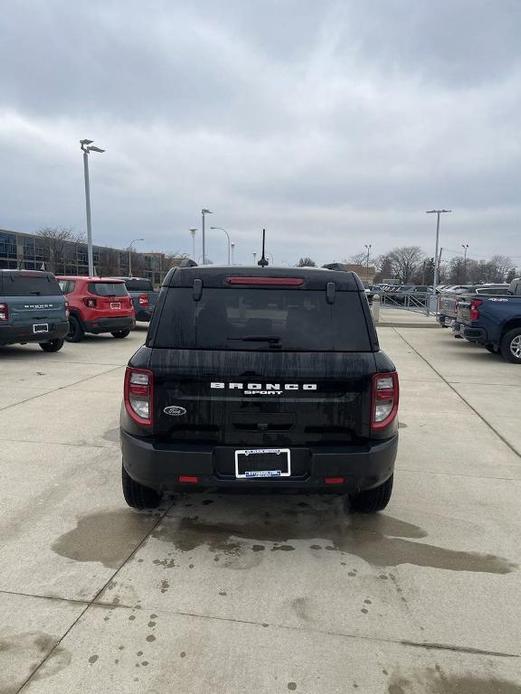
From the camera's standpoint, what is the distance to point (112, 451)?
501 centimetres

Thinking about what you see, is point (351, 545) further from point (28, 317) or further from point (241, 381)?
point (28, 317)

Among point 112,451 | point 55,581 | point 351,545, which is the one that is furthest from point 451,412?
point 55,581

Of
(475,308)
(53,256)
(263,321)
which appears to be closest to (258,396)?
(263,321)

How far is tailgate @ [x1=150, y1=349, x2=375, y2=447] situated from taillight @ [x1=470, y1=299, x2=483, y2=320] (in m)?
8.84

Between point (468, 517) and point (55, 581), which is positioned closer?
point (55, 581)

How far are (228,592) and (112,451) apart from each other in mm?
2547

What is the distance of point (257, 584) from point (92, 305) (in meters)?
11.2

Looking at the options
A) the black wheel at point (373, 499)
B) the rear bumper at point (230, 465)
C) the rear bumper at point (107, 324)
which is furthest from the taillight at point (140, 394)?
the rear bumper at point (107, 324)

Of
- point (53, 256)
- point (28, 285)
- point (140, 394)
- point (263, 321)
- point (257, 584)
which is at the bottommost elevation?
point (257, 584)

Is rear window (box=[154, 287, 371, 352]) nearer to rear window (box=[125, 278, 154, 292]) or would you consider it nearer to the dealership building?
rear window (box=[125, 278, 154, 292])

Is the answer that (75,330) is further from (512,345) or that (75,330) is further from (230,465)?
(230,465)

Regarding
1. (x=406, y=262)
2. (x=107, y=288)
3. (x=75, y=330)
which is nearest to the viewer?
(x=75, y=330)

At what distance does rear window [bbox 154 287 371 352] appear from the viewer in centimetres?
309

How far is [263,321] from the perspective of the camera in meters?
3.16
